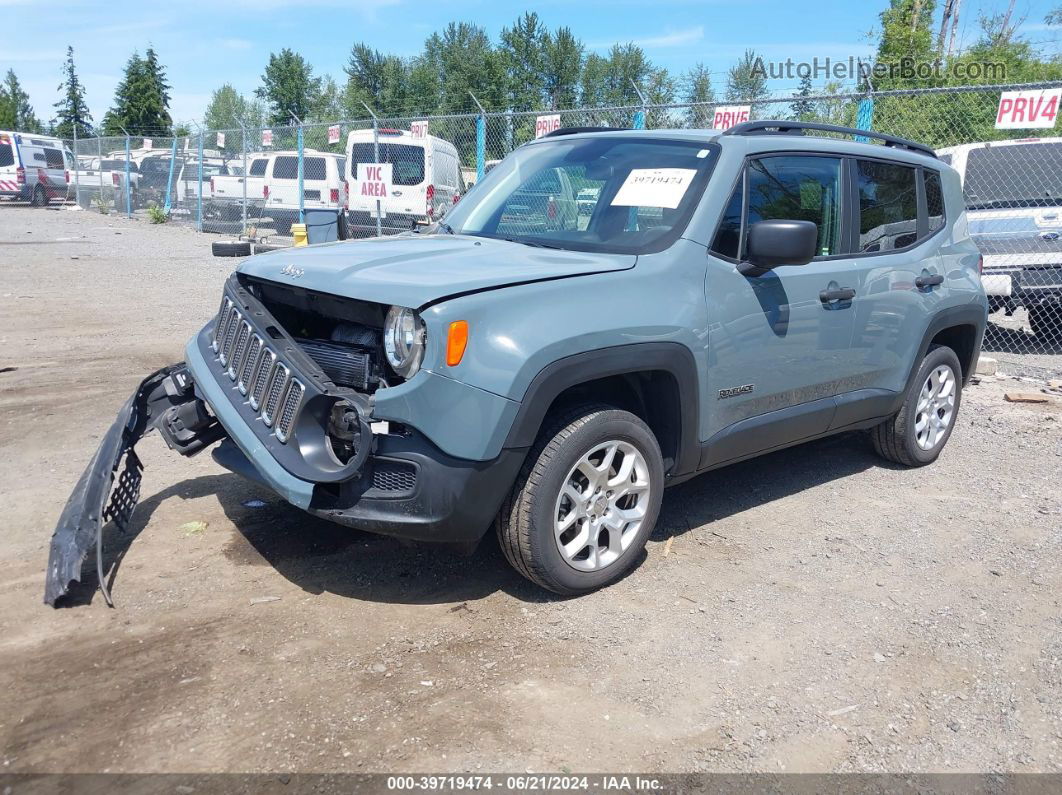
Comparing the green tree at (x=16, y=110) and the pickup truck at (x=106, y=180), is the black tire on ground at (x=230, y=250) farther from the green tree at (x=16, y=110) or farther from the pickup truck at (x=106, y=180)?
the green tree at (x=16, y=110)

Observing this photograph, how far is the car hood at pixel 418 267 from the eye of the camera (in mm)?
3361

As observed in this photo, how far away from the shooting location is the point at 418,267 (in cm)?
362

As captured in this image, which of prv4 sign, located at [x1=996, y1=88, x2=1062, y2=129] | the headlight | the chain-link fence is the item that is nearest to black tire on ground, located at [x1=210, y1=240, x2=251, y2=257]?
the chain-link fence

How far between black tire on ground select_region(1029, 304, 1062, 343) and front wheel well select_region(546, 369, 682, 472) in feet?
24.5

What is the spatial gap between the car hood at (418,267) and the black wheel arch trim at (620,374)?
0.35m

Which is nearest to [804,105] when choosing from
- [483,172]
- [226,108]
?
[483,172]

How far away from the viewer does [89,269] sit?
1430cm

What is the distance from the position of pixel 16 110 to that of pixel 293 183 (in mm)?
75052

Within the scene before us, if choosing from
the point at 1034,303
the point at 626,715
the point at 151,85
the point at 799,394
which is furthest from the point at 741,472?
the point at 151,85

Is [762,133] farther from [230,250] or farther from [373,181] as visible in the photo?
[373,181]

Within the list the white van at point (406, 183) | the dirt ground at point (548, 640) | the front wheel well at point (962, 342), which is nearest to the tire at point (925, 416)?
the front wheel well at point (962, 342)

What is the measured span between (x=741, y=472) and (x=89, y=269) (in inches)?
478

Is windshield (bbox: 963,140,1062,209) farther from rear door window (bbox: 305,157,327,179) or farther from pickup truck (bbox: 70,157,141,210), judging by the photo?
pickup truck (bbox: 70,157,141,210)

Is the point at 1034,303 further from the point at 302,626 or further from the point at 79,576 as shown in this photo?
the point at 79,576
